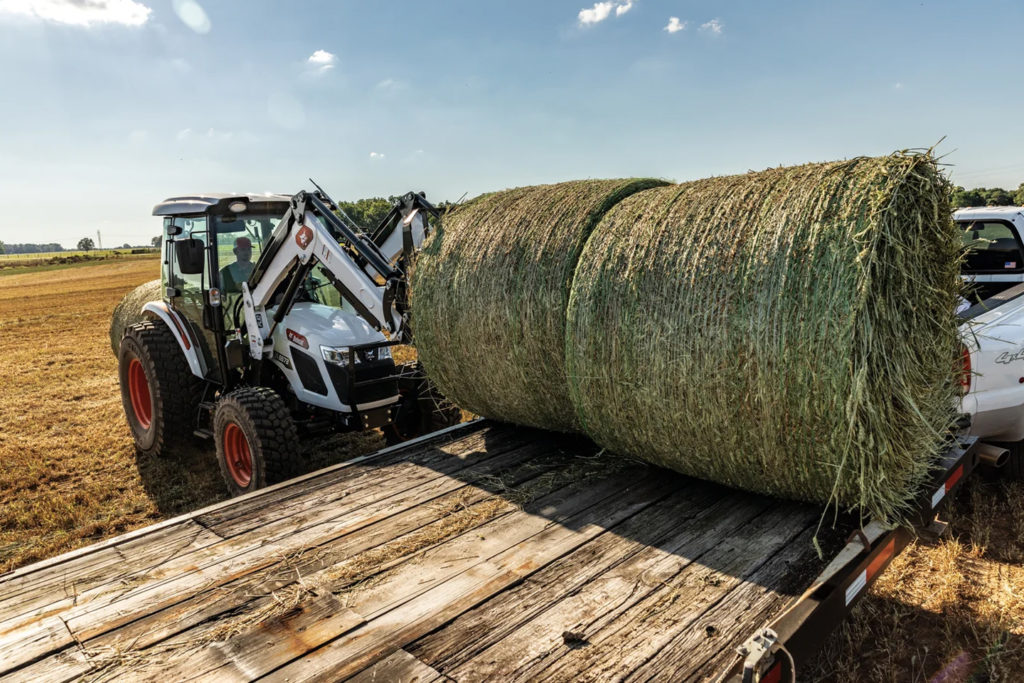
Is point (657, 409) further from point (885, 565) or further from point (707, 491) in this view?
point (885, 565)

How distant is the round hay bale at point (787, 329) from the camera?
8.66 feet

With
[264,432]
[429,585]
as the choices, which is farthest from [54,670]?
[264,432]

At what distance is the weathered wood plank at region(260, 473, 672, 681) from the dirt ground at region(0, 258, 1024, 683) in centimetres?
124

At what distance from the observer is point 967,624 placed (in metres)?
3.50

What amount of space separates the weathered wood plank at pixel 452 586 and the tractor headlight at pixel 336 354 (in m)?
2.33

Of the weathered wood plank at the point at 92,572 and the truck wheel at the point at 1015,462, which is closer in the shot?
the weathered wood plank at the point at 92,572

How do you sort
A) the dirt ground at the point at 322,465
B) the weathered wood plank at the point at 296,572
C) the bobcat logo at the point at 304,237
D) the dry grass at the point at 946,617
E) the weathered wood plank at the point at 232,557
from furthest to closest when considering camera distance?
the bobcat logo at the point at 304,237
the dirt ground at the point at 322,465
the dry grass at the point at 946,617
the weathered wood plank at the point at 232,557
the weathered wood plank at the point at 296,572

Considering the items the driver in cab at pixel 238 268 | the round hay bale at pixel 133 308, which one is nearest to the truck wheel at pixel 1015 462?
the driver in cab at pixel 238 268

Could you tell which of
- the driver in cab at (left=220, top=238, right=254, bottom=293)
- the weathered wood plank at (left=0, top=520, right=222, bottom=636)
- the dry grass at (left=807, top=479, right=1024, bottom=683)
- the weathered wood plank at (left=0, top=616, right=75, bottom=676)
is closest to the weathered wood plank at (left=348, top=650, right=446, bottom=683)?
the weathered wood plank at (left=0, top=616, right=75, bottom=676)

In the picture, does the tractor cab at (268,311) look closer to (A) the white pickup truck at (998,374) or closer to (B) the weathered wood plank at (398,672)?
(B) the weathered wood plank at (398,672)

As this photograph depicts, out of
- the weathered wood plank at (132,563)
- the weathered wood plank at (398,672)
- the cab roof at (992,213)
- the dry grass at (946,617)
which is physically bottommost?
the dry grass at (946,617)

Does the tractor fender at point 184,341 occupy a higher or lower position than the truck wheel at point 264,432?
higher

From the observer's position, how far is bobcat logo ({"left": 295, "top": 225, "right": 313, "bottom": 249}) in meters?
4.81

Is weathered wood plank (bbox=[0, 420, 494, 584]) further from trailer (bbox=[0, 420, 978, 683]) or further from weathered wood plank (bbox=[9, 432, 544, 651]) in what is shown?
weathered wood plank (bbox=[9, 432, 544, 651])
